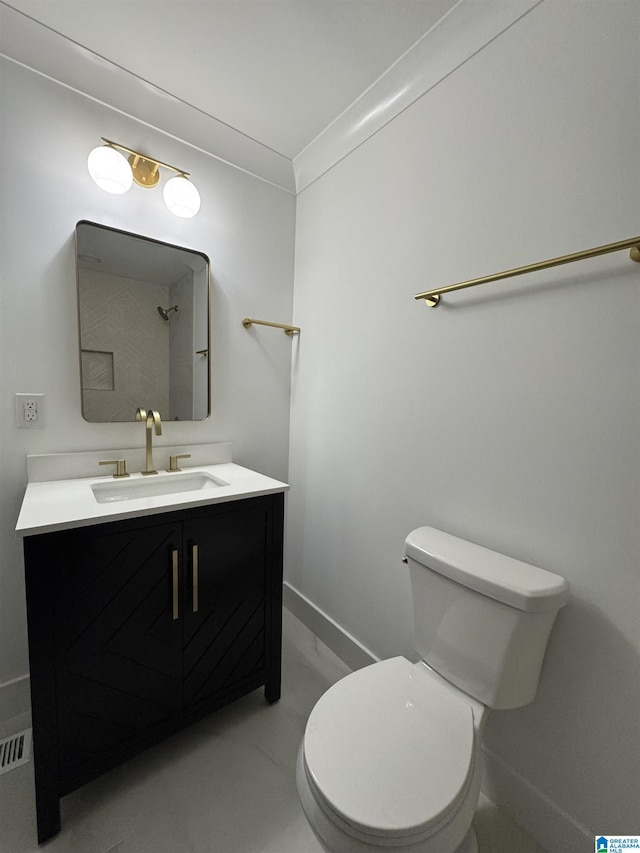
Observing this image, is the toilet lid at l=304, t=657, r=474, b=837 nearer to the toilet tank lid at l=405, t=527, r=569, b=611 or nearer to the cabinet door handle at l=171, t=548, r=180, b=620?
the toilet tank lid at l=405, t=527, r=569, b=611

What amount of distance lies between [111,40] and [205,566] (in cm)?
182

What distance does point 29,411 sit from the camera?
1.34 m

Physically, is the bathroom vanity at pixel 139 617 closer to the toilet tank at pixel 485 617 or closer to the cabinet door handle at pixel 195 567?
the cabinet door handle at pixel 195 567

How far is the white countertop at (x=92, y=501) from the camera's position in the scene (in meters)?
0.98

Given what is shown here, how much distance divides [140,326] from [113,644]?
1183mm

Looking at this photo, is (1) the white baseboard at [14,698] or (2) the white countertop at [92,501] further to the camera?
(1) the white baseboard at [14,698]

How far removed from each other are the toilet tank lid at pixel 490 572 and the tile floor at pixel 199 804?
754 mm

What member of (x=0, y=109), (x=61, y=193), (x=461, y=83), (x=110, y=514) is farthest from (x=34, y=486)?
(x=461, y=83)

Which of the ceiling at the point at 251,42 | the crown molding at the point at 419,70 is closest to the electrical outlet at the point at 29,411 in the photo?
the ceiling at the point at 251,42

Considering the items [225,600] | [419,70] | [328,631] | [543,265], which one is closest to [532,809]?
[328,631]

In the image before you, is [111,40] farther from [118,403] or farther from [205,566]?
[205,566]

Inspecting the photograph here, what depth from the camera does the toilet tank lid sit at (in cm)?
89

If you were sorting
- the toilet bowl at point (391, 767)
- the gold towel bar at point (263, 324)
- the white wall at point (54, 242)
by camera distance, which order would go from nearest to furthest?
1. the toilet bowl at point (391, 767)
2. the white wall at point (54, 242)
3. the gold towel bar at point (263, 324)

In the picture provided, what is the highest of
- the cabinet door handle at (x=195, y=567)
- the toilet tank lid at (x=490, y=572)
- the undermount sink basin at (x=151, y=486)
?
the undermount sink basin at (x=151, y=486)
